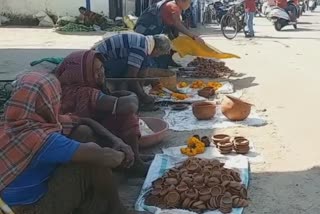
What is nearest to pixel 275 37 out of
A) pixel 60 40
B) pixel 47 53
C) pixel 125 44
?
pixel 60 40

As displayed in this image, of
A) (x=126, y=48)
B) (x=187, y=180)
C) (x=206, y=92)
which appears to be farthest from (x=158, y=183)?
(x=206, y=92)

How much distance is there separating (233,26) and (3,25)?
7226 millimetres

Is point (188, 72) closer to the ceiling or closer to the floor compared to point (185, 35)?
closer to the floor

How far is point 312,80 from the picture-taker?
8141 mm

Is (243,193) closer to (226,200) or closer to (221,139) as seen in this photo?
(226,200)

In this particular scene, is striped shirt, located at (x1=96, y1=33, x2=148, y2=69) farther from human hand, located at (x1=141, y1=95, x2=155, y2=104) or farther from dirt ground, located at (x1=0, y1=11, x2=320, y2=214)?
dirt ground, located at (x1=0, y1=11, x2=320, y2=214)

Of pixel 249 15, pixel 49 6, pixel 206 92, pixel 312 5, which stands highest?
pixel 49 6

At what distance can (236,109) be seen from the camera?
5672 millimetres

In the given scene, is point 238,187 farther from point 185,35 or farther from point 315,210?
point 185,35

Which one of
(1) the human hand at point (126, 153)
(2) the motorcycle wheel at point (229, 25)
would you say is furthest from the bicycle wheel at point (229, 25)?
(1) the human hand at point (126, 153)

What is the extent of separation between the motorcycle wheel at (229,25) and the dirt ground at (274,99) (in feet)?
0.94

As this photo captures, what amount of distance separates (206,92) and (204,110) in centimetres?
113

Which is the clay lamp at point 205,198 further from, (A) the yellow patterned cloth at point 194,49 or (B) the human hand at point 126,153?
(A) the yellow patterned cloth at point 194,49

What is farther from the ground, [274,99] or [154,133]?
[154,133]
